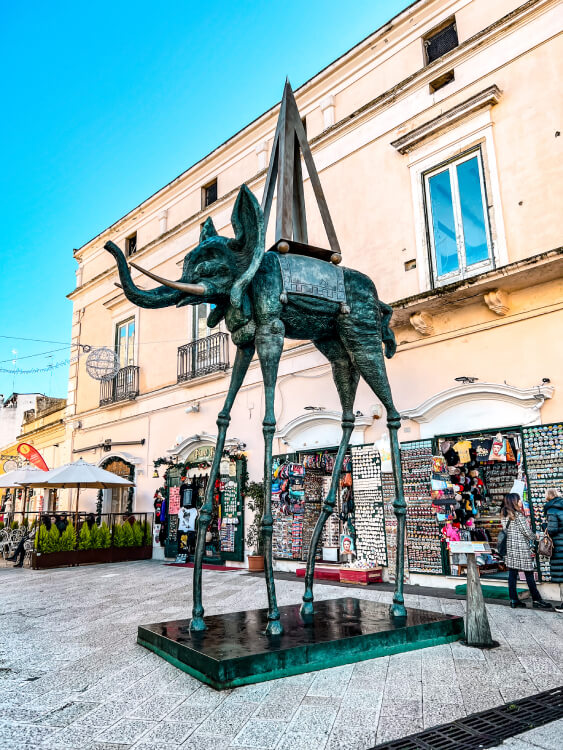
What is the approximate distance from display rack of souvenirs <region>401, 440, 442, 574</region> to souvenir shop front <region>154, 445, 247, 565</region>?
160 inches

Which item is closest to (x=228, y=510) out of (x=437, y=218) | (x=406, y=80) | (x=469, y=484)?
(x=469, y=484)

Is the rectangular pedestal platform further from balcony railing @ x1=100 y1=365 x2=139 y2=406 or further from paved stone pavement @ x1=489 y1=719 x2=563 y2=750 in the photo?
balcony railing @ x1=100 y1=365 x2=139 y2=406

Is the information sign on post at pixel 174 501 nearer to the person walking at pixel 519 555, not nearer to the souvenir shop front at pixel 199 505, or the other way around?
the souvenir shop front at pixel 199 505

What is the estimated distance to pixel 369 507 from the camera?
8945 millimetres

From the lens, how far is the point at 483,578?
7633 mm

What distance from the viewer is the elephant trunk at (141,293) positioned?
376cm

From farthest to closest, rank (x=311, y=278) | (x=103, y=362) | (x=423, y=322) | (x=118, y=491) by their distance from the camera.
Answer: (x=118, y=491)
(x=103, y=362)
(x=423, y=322)
(x=311, y=278)

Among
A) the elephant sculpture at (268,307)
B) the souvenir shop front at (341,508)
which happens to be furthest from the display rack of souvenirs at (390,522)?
the elephant sculpture at (268,307)

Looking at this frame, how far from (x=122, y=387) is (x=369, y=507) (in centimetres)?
942

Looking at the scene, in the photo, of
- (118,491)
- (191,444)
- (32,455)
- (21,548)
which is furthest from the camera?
(32,455)

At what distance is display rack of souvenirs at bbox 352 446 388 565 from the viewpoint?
871 cm

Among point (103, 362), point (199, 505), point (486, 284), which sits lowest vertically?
point (199, 505)

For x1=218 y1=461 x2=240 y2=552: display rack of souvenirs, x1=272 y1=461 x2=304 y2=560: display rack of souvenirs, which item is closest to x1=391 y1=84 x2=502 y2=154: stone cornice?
x1=272 y1=461 x2=304 y2=560: display rack of souvenirs

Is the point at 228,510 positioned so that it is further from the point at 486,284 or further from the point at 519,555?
the point at 486,284
